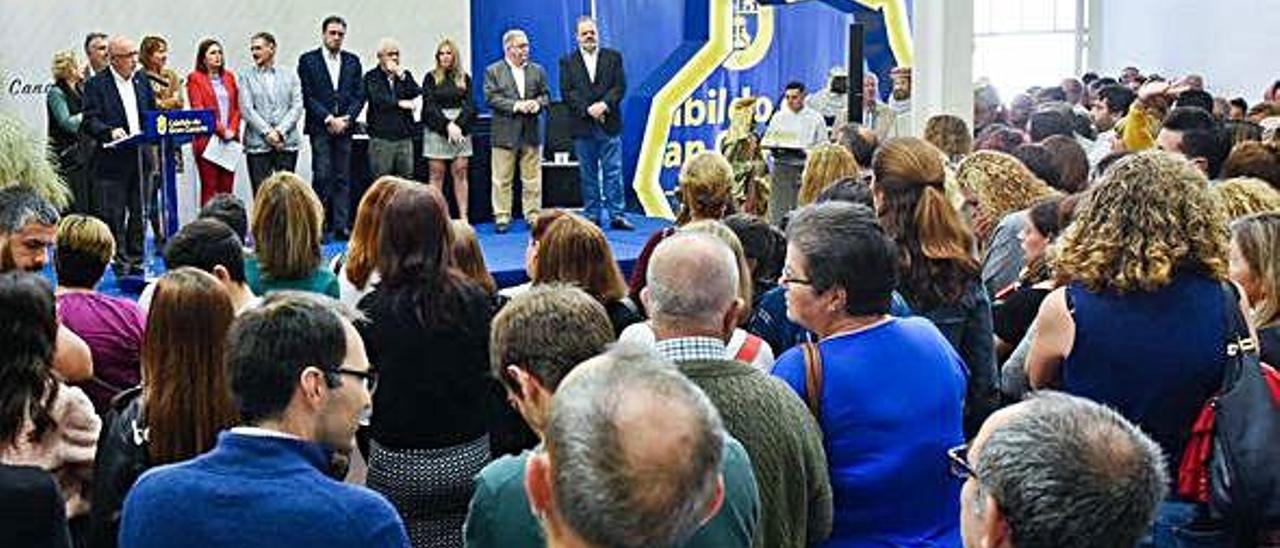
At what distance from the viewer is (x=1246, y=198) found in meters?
4.56

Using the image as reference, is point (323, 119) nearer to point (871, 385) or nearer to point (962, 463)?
point (871, 385)

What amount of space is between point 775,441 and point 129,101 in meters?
7.67

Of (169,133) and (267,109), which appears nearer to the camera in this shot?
(169,133)

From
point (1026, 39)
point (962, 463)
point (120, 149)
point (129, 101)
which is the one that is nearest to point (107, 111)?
point (129, 101)

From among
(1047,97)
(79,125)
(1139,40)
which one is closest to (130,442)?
(79,125)

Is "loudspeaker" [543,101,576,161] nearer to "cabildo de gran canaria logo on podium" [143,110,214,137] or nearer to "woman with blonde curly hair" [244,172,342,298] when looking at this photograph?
"cabildo de gran canaria logo on podium" [143,110,214,137]

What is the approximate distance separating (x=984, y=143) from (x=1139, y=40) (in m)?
12.1

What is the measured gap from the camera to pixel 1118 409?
3451 mm

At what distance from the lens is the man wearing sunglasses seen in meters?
2.35

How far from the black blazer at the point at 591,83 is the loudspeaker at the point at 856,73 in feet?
8.95

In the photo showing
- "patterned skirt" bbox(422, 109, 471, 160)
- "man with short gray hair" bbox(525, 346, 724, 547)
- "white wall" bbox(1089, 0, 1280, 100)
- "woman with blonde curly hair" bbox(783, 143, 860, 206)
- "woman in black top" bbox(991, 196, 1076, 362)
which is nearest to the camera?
"man with short gray hair" bbox(525, 346, 724, 547)

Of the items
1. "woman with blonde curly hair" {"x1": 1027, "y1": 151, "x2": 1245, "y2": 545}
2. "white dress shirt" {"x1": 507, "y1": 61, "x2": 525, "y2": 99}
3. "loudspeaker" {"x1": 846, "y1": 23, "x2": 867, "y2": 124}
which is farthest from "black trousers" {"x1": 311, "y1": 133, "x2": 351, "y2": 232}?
"woman with blonde curly hair" {"x1": 1027, "y1": 151, "x2": 1245, "y2": 545}

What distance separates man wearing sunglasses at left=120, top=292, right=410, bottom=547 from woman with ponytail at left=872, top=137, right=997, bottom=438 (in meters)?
1.91

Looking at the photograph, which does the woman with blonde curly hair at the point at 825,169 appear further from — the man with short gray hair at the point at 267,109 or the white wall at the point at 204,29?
the white wall at the point at 204,29
